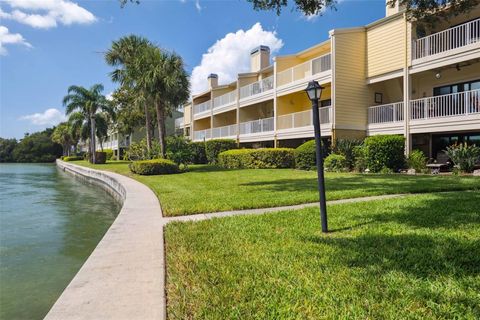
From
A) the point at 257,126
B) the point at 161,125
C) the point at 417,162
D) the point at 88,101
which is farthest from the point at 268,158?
the point at 88,101

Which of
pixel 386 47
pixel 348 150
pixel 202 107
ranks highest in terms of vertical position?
pixel 386 47

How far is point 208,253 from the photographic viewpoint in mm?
5078

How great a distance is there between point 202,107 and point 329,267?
116 ft

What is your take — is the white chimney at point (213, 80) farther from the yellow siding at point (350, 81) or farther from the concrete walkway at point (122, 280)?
the concrete walkway at point (122, 280)

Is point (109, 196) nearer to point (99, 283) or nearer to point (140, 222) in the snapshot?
point (140, 222)

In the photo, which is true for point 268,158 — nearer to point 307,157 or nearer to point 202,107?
point 307,157

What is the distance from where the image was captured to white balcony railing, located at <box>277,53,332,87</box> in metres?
21.2

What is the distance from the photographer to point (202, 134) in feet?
124

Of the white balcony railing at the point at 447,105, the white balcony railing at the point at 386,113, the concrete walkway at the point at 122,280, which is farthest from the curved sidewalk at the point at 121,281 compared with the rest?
the white balcony railing at the point at 386,113

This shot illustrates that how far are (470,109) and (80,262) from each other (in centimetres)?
1600

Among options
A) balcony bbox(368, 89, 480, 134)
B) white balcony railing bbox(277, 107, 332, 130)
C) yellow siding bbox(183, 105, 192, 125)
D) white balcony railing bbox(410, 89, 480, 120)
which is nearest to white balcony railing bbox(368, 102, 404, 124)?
balcony bbox(368, 89, 480, 134)

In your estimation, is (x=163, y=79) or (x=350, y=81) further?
(x=163, y=79)

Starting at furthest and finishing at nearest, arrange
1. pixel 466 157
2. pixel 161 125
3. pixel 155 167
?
pixel 161 125
pixel 155 167
pixel 466 157

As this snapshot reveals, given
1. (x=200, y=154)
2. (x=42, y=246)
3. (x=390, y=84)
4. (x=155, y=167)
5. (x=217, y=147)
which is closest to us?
(x=42, y=246)
